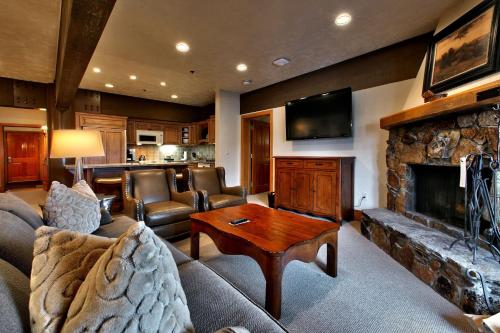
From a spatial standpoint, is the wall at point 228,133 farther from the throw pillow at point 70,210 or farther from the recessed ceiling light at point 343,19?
the throw pillow at point 70,210

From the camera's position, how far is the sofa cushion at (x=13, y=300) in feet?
1.76

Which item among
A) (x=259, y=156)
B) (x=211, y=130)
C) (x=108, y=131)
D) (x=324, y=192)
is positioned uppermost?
(x=211, y=130)

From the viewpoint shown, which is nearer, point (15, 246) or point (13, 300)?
point (13, 300)

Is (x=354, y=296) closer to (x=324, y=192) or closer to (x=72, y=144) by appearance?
(x=324, y=192)

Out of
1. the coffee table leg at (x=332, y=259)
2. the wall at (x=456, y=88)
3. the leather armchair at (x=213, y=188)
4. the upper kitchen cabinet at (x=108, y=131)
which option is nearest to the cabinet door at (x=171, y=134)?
the upper kitchen cabinet at (x=108, y=131)

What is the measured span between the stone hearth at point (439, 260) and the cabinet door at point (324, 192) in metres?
0.91

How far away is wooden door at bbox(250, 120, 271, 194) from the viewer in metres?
6.21

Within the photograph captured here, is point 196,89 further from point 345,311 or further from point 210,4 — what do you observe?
point 345,311

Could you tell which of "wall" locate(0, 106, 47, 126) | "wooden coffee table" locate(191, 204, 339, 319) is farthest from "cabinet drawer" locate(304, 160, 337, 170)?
"wall" locate(0, 106, 47, 126)

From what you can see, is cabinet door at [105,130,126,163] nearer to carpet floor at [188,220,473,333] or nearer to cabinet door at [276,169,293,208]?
cabinet door at [276,169,293,208]

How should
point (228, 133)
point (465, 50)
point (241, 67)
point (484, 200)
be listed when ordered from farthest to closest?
point (228, 133)
point (241, 67)
point (465, 50)
point (484, 200)

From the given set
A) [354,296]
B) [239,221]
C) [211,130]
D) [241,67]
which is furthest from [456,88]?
[211,130]

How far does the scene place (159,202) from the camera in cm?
322

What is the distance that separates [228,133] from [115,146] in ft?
10.3
